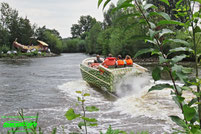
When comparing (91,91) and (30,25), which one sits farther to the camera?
(30,25)

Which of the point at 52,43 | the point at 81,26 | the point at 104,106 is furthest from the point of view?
the point at 81,26

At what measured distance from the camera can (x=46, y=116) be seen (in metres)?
6.36

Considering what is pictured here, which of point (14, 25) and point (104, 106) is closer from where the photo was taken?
point (104, 106)

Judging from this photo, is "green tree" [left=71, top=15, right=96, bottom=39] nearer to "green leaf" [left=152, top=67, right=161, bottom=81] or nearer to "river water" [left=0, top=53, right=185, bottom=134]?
"river water" [left=0, top=53, right=185, bottom=134]

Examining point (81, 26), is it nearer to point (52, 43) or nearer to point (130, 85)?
point (52, 43)

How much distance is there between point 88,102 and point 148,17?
7125 millimetres

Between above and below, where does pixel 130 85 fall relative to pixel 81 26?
below

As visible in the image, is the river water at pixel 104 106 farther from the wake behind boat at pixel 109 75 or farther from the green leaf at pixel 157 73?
the green leaf at pixel 157 73

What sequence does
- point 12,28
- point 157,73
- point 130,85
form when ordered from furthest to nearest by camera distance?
point 12,28
point 130,85
point 157,73

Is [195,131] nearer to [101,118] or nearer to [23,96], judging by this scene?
[101,118]

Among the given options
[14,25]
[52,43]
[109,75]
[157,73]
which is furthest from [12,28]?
[157,73]

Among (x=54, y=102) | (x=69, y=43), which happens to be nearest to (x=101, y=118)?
(x=54, y=102)

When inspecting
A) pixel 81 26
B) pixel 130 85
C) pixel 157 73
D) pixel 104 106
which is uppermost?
pixel 81 26

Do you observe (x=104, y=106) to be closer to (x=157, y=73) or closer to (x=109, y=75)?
(x=109, y=75)
